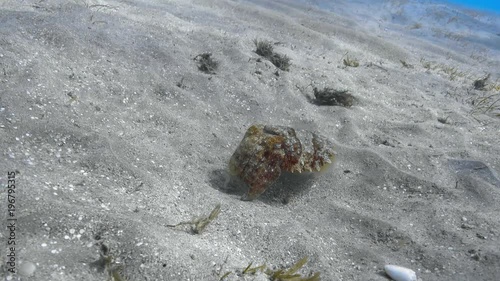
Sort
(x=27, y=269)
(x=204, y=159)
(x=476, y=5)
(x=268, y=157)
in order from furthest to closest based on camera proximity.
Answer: (x=476, y=5) < (x=204, y=159) < (x=268, y=157) < (x=27, y=269)

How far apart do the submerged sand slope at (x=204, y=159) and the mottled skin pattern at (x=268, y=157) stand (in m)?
0.22

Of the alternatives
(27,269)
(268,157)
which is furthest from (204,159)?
(27,269)

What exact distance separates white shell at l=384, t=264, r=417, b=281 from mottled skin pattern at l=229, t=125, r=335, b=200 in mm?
1123

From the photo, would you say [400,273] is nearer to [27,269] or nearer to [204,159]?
[204,159]

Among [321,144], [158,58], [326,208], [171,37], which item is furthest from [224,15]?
[326,208]

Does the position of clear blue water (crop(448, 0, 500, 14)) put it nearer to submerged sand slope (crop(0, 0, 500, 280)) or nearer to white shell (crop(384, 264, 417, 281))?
submerged sand slope (crop(0, 0, 500, 280))

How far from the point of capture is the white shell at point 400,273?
2.53 metres

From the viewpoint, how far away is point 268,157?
3186 millimetres

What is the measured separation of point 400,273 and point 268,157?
137 cm

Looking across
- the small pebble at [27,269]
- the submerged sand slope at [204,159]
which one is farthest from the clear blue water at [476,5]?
the small pebble at [27,269]

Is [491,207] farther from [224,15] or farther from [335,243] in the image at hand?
[224,15]

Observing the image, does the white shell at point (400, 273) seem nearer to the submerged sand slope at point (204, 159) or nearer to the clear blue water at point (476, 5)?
the submerged sand slope at point (204, 159)

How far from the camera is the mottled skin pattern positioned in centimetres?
315

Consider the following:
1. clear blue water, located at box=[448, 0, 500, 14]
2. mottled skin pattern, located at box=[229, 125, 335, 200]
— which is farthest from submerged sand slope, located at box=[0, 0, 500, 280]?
clear blue water, located at box=[448, 0, 500, 14]
